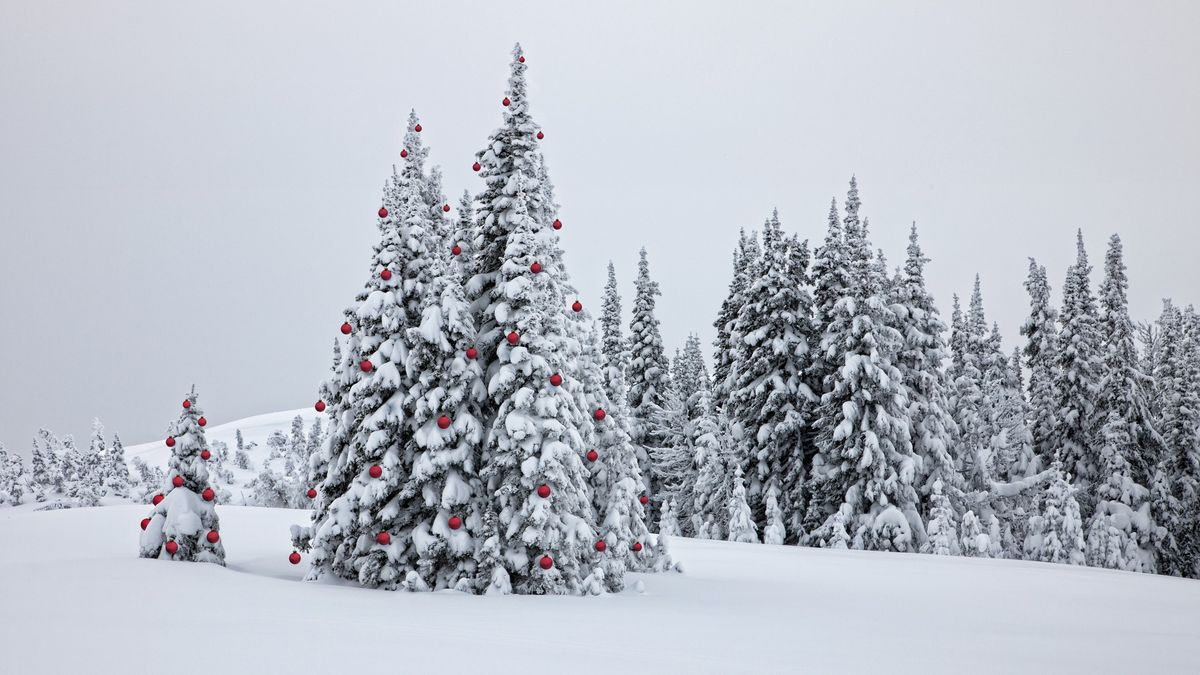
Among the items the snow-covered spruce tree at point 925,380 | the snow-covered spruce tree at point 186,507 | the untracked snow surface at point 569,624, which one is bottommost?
the untracked snow surface at point 569,624

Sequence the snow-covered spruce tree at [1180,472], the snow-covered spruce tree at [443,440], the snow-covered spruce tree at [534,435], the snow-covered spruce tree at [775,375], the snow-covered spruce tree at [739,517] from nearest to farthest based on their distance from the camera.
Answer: the snow-covered spruce tree at [534,435], the snow-covered spruce tree at [443,440], the snow-covered spruce tree at [739,517], the snow-covered spruce tree at [775,375], the snow-covered spruce tree at [1180,472]

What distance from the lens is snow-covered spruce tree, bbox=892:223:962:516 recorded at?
36281 millimetres

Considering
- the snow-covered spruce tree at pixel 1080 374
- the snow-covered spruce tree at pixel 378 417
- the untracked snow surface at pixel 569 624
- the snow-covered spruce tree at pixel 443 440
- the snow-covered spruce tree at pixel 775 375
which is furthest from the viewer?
the snow-covered spruce tree at pixel 1080 374

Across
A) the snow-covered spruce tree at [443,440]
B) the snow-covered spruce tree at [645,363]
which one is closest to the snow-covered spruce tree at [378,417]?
the snow-covered spruce tree at [443,440]

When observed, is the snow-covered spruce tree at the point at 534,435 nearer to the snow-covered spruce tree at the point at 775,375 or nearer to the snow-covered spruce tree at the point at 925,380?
the snow-covered spruce tree at the point at 775,375

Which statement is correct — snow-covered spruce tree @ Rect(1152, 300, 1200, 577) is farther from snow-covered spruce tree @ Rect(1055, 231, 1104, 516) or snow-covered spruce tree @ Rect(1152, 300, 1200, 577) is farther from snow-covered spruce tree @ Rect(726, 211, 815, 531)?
snow-covered spruce tree @ Rect(726, 211, 815, 531)

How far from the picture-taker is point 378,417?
17656 mm

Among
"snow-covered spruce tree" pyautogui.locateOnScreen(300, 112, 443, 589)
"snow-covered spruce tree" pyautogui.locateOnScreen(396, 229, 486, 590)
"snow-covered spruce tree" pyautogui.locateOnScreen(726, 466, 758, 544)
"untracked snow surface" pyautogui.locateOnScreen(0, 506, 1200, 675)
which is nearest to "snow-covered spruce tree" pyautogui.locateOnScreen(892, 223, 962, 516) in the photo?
"snow-covered spruce tree" pyautogui.locateOnScreen(726, 466, 758, 544)

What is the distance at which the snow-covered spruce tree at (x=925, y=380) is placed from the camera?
36.3 m

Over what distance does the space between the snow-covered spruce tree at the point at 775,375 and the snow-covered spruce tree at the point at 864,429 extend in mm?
1615

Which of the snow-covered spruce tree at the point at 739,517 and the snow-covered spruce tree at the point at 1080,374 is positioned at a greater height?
the snow-covered spruce tree at the point at 1080,374

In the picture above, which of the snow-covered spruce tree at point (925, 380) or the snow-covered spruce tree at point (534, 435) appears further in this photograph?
the snow-covered spruce tree at point (925, 380)

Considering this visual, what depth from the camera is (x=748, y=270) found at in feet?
142

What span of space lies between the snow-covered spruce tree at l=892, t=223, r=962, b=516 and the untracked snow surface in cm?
1471
